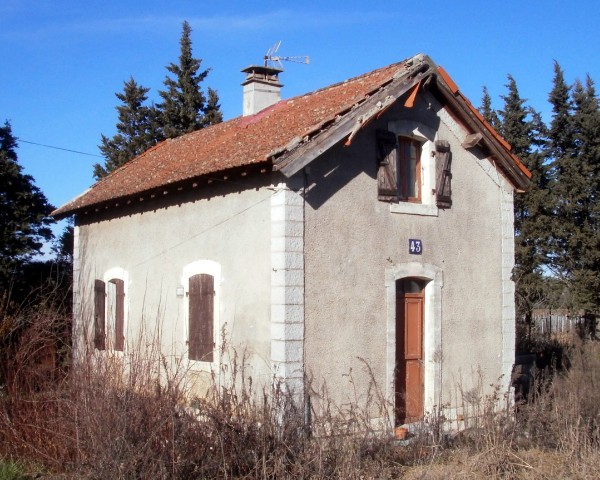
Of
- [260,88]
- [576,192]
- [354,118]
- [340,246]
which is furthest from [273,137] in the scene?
[576,192]

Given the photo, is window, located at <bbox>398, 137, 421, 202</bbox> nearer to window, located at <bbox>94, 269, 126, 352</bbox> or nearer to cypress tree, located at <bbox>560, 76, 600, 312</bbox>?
window, located at <bbox>94, 269, 126, 352</bbox>

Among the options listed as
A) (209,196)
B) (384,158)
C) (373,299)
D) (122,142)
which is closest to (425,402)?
(373,299)

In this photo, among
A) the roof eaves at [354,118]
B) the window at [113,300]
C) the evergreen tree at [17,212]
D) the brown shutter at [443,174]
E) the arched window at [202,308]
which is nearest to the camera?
the roof eaves at [354,118]

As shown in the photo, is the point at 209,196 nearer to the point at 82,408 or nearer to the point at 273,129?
the point at 273,129

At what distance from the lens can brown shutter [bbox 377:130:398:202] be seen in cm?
1082

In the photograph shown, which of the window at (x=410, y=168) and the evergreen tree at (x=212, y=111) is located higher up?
the evergreen tree at (x=212, y=111)

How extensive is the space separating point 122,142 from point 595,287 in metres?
18.1

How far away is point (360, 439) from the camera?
7.51 m

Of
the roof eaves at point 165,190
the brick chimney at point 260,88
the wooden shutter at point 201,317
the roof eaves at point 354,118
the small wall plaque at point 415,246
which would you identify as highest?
the brick chimney at point 260,88

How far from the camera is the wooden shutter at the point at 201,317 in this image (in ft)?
35.9

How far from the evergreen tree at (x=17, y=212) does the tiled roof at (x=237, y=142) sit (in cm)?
282

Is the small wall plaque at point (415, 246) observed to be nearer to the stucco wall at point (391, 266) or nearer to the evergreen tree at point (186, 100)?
the stucco wall at point (391, 266)

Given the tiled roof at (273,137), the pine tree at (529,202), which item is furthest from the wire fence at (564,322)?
the tiled roof at (273,137)

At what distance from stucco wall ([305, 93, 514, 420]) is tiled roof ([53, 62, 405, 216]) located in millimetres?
611
